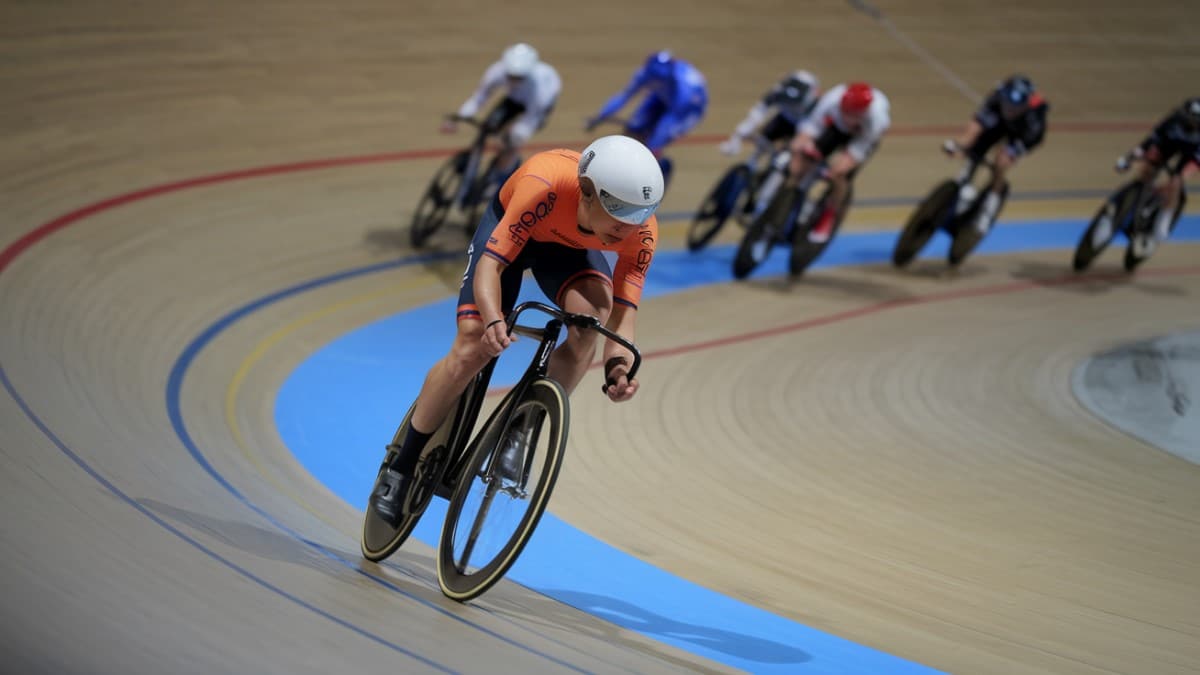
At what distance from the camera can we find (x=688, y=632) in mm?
3830

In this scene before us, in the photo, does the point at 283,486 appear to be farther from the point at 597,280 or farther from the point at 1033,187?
the point at 1033,187

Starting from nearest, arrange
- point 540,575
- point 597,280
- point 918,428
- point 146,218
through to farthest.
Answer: point 597,280 → point 540,575 → point 918,428 → point 146,218

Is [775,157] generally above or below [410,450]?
above

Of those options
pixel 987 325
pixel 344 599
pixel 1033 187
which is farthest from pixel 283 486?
pixel 1033 187

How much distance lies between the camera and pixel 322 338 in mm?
6461

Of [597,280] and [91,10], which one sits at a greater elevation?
[91,10]

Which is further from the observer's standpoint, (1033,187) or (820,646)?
(1033,187)

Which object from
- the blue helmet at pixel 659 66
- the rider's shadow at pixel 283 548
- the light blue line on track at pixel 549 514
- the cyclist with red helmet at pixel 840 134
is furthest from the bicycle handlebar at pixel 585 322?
the blue helmet at pixel 659 66

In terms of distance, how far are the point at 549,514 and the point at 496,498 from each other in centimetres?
136

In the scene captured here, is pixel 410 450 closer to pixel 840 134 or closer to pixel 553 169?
pixel 553 169

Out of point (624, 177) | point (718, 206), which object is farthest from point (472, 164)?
point (624, 177)

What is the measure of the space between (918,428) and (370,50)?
6.05m

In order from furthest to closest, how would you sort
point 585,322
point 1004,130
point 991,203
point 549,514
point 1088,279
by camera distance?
point 1088,279
point 991,203
point 1004,130
point 549,514
point 585,322

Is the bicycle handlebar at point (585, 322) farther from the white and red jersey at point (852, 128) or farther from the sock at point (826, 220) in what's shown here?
the sock at point (826, 220)
